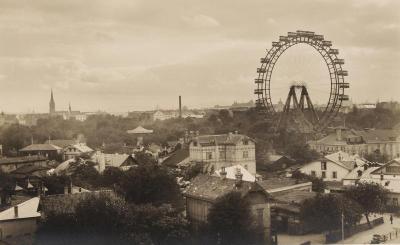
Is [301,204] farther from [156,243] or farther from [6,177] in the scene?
[6,177]

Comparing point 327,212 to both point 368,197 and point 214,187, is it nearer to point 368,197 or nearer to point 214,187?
point 368,197

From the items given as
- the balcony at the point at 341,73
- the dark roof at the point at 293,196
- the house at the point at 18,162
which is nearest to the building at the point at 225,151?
the dark roof at the point at 293,196

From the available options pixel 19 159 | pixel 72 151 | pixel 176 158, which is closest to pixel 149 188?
pixel 19 159

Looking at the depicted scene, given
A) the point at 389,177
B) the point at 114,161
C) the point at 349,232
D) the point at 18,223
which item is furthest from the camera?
the point at 114,161

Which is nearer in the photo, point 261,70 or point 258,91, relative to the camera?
point 261,70

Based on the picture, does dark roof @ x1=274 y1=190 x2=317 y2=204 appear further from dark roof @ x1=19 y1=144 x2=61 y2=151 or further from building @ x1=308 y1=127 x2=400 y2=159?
dark roof @ x1=19 y1=144 x2=61 y2=151

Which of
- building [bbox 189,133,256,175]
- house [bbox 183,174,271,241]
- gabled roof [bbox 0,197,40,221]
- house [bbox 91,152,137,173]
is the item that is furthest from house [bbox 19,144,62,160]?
house [bbox 183,174,271,241]

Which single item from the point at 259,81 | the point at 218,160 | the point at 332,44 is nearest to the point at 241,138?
the point at 218,160

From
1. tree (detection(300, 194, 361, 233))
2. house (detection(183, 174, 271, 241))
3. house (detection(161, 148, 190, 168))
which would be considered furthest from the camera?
house (detection(161, 148, 190, 168))
